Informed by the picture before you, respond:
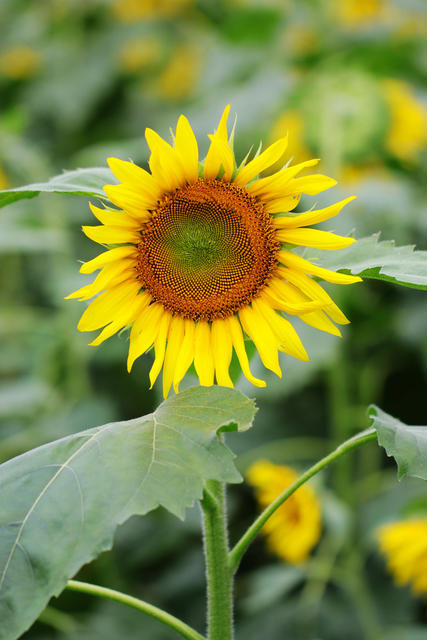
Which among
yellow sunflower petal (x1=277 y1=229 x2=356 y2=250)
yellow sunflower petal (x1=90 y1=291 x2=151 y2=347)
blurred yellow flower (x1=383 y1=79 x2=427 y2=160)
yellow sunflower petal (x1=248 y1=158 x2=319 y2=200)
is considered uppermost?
blurred yellow flower (x1=383 y1=79 x2=427 y2=160)

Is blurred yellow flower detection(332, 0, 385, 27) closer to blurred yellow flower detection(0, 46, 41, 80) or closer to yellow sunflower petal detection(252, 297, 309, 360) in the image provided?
blurred yellow flower detection(0, 46, 41, 80)

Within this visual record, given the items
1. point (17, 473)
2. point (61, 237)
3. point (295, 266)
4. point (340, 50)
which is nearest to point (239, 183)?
point (295, 266)

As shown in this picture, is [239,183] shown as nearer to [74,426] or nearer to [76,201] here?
[74,426]

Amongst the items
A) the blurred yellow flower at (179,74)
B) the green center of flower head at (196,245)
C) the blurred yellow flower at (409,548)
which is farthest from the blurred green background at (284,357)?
the green center of flower head at (196,245)

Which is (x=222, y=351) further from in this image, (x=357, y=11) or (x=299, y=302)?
(x=357, y=11)

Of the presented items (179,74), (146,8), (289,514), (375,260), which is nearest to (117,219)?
(375,260)

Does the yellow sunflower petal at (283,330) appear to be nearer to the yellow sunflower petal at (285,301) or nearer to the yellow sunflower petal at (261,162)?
the yellow sunflower petal at (285,301)

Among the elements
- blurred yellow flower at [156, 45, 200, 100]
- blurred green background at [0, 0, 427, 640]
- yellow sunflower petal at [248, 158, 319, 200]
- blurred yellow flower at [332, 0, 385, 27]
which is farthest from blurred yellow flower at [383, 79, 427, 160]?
yellow sunflower petal at [248, 158, 319, 200]
